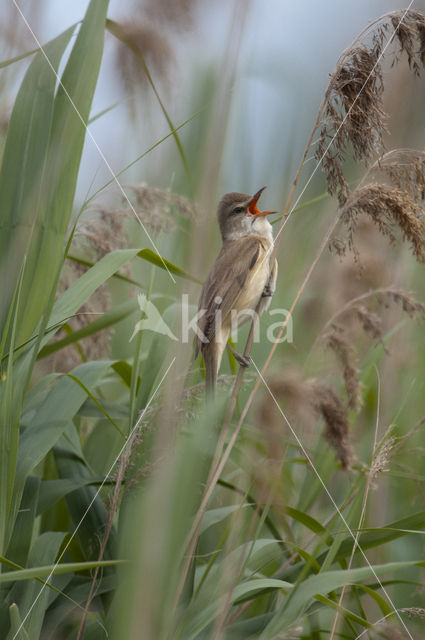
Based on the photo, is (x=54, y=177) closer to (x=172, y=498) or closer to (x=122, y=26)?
(x=122, y=26)

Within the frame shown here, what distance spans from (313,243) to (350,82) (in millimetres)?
1065

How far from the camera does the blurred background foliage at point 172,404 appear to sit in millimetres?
1214

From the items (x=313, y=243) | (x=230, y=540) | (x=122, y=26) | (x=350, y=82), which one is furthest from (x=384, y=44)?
(x=230, y=540)

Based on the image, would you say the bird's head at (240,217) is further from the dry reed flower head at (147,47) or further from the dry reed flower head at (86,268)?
the dry reed flower head at (147,47)

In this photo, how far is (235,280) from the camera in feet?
7.70

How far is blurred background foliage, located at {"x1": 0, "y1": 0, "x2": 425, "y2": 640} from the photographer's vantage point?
1.21m

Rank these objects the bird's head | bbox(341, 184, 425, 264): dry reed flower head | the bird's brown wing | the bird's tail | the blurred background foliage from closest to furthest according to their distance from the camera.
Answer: the blurred background foliage < bbox(341, 184, 425, 264): dry reed flower head < the bird's tail < the bird's brown wing < the bird's head

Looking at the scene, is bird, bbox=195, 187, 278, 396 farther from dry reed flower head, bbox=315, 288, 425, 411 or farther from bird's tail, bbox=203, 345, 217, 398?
dry reed flower head, bbox=315, 288, 425, 411

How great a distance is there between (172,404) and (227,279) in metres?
1.38

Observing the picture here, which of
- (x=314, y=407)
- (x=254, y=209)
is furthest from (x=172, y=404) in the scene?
(x=254, y=209)

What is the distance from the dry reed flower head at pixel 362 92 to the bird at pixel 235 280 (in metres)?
0.46

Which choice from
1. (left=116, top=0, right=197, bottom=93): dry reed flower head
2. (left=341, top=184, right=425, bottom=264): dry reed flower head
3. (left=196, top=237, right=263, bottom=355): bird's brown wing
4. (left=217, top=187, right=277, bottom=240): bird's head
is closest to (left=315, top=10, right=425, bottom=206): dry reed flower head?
(left=341, top=184, right=425, bottom=264): dry reed flower head

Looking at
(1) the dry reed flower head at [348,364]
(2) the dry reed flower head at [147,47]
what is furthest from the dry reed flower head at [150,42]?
(1) the dry reed flower head at [348,364]

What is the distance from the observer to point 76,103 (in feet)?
5.41
